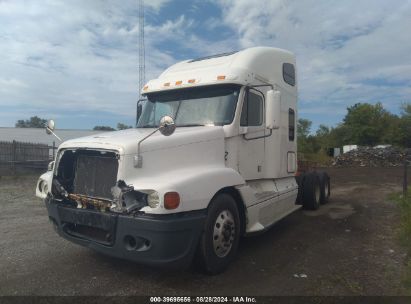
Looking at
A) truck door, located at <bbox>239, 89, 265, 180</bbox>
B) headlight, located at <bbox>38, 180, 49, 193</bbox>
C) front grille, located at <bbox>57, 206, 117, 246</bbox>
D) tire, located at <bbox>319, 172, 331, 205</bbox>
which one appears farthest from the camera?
tire, located at <bbox>319, 172, 331, 205</bbox>

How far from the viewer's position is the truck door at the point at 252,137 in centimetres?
584

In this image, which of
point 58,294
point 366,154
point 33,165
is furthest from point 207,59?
point 366,154

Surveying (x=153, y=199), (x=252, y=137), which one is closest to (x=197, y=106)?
(x=252, y=137)

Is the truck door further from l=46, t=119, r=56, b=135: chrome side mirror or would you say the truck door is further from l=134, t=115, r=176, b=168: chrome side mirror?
l=46, t=119, r=56, b=135: chrome side mirror

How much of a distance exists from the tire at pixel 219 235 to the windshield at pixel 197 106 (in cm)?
129

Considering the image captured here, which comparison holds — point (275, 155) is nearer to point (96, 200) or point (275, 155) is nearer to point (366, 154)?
point (96, 200)

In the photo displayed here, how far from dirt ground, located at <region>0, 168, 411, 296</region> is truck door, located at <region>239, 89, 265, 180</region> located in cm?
130

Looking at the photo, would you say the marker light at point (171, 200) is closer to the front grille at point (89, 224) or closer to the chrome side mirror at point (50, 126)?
the front grille at point (89, 224)

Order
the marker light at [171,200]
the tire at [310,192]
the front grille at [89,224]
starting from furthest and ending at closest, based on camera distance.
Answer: the tire at [310,192]
the front grille at [89,224]
the marker light at [171,200]

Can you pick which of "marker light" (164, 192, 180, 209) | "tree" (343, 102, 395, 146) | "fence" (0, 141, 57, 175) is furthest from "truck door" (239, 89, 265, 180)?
"tree" (343, 102, 395, 146)

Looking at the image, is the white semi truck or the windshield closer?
the white semi truck

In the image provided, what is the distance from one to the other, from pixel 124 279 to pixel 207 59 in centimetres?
416

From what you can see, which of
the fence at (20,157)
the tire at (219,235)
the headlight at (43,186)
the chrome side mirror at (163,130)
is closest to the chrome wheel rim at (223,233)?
the tire at (219,235)

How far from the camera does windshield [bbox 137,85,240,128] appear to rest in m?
5.68
